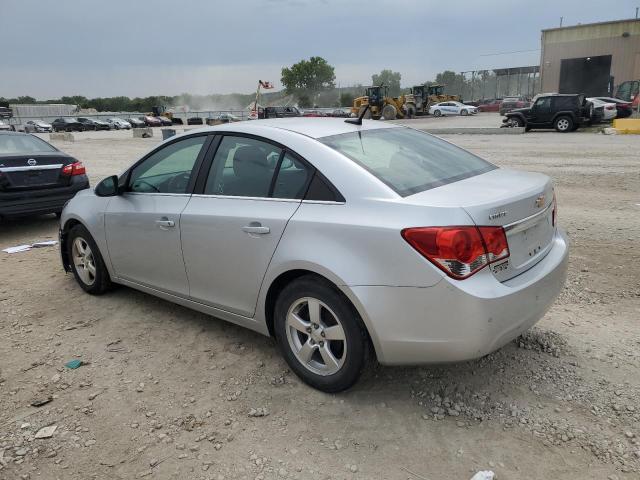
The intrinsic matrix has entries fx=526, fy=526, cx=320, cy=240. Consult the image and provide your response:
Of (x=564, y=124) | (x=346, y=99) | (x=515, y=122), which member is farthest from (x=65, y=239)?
(x=346, y=99)

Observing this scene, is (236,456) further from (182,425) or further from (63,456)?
(63,456)

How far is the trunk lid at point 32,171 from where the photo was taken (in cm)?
698

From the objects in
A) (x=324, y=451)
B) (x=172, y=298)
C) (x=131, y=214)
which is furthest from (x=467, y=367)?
(x=131, y=214)

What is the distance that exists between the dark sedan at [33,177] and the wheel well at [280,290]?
17.5ft

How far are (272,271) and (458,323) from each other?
114 centimetres

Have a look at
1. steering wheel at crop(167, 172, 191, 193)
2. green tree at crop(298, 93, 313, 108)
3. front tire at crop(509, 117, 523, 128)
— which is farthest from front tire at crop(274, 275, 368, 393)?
green tree at crop(298, 93, 313, 108)

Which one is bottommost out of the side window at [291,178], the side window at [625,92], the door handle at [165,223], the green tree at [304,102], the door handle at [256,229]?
the green tree at [304,102]

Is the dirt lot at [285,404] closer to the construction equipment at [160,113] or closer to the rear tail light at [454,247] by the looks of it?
the rear tail light at [454,247]

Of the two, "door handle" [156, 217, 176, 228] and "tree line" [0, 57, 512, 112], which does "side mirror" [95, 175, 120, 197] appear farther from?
"tree line" [0, 57, 512, 112]

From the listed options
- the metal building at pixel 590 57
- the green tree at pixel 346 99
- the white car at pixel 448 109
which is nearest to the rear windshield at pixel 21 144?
the white car at pixel 448 109

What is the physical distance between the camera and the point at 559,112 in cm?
2283

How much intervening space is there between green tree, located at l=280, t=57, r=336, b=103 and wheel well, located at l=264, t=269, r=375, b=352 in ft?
339

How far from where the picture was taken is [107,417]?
303cm

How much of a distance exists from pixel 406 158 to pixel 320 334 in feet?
4.11
